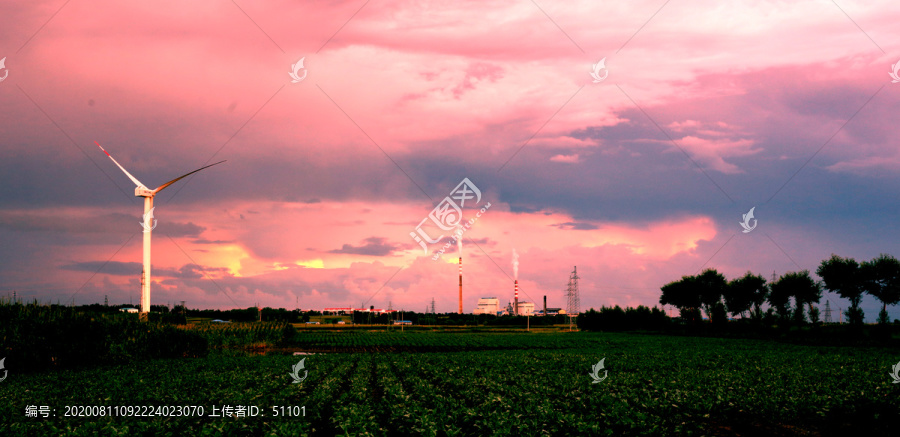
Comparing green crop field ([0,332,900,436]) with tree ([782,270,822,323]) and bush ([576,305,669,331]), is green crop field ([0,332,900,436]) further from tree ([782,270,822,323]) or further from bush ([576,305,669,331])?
bush ([576,305,669,331])

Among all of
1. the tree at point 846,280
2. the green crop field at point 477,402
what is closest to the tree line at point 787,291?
the tree at point 846,280

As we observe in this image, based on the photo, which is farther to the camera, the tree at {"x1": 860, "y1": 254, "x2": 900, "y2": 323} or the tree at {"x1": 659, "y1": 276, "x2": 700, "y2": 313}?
the tree at {"x1": 659, "y1": 276, "x2": 700, "y2": 313}

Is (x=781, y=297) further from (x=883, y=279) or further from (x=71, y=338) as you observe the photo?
(x=71, y=338)

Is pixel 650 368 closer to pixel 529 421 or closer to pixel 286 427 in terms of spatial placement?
pixel 529 421

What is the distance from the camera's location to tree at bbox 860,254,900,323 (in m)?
86.8

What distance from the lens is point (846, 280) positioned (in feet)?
300

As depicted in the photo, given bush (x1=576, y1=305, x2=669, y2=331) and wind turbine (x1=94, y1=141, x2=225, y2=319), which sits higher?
wind turbine (x1=94, y1=141, x2=225, y2=319)

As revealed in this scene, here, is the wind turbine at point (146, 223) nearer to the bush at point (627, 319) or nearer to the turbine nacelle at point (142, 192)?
the turbine nacelle at point (142, 192)

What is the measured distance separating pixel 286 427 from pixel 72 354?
38.2 metres

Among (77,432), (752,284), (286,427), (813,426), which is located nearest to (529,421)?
(286,427)

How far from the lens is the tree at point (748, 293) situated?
401 ft

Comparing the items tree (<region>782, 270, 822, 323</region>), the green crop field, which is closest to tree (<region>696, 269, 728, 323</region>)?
tree (<region>782, 270, 822, 323</region>)

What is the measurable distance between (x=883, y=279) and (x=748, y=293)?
35059mm

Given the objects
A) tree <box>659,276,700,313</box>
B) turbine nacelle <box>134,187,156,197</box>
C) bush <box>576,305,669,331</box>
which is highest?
turbine nacelle <box>134,187,156,197</box>
